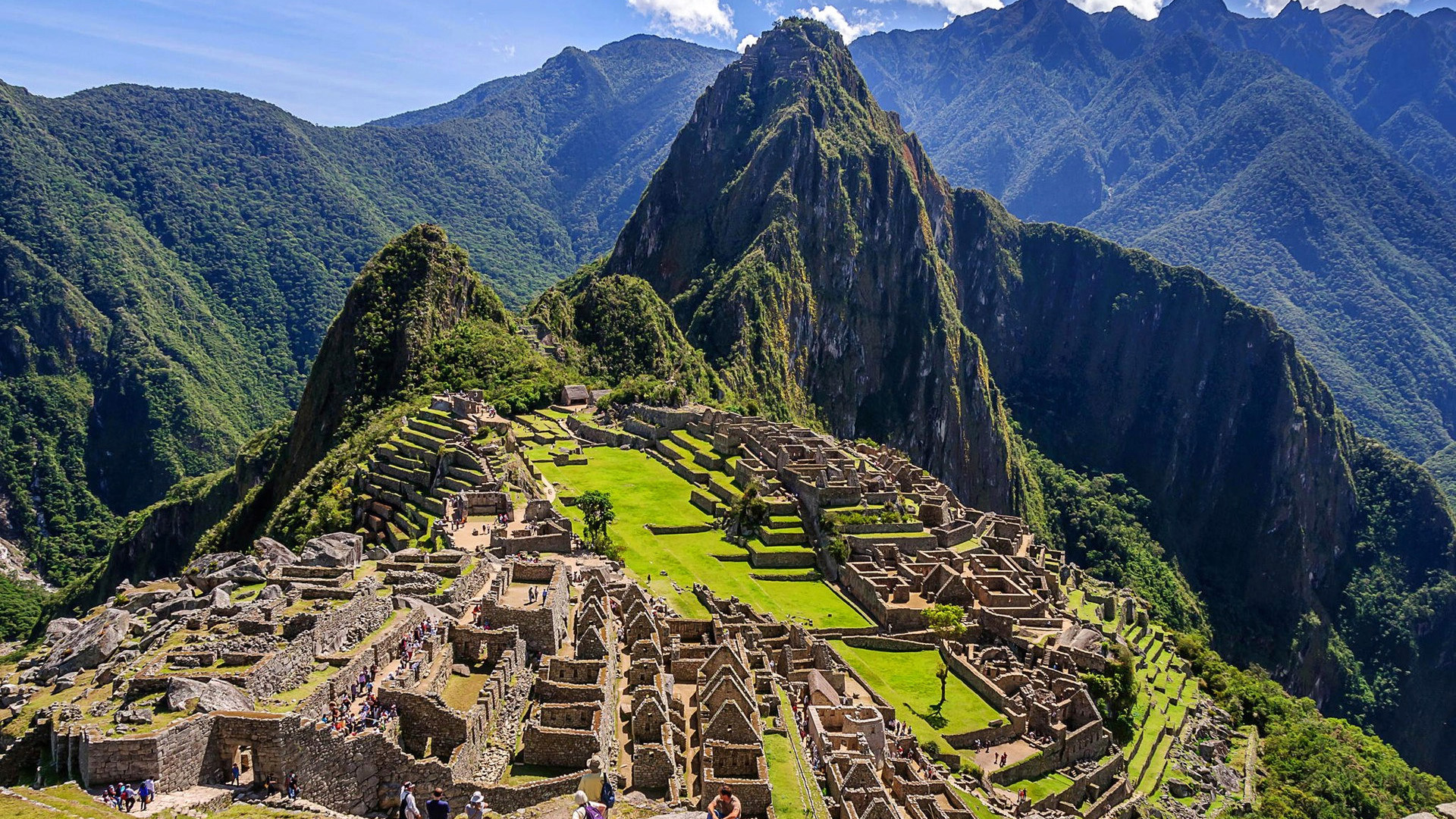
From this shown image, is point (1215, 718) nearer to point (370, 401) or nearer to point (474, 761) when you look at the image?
point (474, 761)

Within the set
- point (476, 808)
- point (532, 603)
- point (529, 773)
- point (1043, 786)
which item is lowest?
point (1043, 786)

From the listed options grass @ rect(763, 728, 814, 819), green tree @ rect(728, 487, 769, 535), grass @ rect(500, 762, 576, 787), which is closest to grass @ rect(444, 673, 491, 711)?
grass @ rect(500, 762, 576, 787)

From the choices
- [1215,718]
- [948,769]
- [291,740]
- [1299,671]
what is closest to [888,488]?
[1215,718]

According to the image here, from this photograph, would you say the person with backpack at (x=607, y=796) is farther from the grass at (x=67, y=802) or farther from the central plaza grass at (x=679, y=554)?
the central plaza grass at (x=679, y=554)

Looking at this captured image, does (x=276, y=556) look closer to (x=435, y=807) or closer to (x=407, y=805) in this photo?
(x=407, y=805)

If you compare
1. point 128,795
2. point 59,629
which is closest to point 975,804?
point 128,795

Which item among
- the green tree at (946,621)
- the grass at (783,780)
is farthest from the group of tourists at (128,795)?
the green tree at (946,621)
